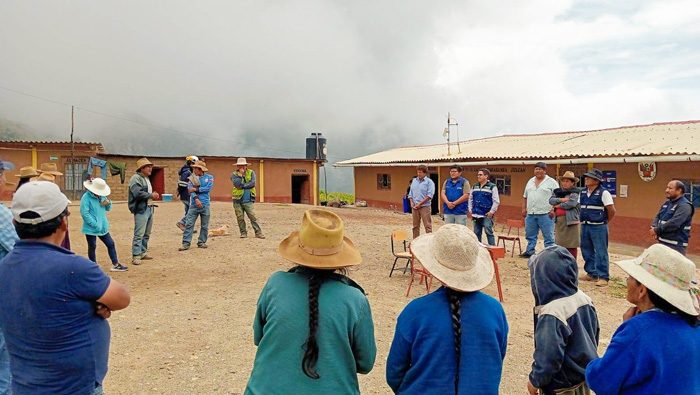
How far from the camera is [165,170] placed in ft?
88.6

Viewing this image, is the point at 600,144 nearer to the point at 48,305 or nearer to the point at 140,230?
the point at 140,230

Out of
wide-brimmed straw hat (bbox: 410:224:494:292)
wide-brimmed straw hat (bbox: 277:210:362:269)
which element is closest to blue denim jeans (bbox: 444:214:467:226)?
wide-brimmed straw hat (bbox: 410:224:494:292)

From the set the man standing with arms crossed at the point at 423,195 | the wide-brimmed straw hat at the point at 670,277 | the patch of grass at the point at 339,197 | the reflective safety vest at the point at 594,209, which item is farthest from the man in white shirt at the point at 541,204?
the patch of grass at the point at 339,197

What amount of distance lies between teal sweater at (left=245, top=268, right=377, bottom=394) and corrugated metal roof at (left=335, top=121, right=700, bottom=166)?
1269 centimetres

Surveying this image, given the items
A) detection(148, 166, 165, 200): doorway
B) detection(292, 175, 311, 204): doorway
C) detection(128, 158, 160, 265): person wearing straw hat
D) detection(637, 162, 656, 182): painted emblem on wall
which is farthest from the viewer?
detection(292, 175, 311, 204): doorway

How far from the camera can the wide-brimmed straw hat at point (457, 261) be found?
6.82 feet

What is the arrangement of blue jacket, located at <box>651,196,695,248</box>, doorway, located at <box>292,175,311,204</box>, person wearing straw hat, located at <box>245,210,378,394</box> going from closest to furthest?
person wearing straw hat, located at <box>245,210,378,394</box>, blue jacket, located at <box>651,196,695,248</box>, doorway, located at <box>292,175,311,204</box>

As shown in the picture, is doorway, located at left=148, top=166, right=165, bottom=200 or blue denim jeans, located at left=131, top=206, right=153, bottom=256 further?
doorway, located at left=148, top=166, right=165, bottom=200

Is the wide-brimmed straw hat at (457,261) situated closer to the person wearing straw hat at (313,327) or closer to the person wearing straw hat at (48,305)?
the person wearing straw hat at (313,327)

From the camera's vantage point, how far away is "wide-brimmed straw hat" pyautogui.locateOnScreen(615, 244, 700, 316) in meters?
1.93

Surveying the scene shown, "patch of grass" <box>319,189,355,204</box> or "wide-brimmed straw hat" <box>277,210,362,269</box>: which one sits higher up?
"wide-brimmed straw hat" <box>277,210,362,269</box>

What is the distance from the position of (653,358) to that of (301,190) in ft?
96.4

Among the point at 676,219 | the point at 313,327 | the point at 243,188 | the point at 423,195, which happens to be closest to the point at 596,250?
the point at 676,219

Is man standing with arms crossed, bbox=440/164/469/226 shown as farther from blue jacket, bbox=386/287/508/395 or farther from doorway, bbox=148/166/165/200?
doorway, bbox=148/166/165/200
